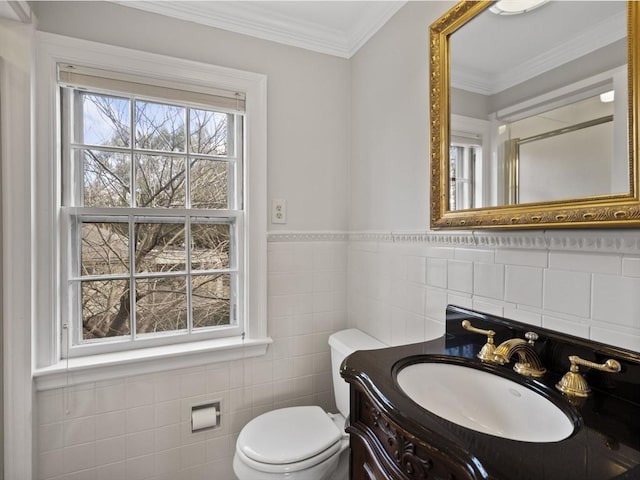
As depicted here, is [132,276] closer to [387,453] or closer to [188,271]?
[188,271]

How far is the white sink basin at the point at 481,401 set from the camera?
2.41 feet

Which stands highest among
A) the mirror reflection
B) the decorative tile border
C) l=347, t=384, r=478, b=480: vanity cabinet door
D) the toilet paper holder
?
the mirror reflection

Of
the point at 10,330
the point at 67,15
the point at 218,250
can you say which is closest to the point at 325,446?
the point at 218,250

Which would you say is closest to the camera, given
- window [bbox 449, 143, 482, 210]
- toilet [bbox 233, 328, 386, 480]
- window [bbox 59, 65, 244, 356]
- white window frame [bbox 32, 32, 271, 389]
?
window [bbox 449, 143, 482, 210]

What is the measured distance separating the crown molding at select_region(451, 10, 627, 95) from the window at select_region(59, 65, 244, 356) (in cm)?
104

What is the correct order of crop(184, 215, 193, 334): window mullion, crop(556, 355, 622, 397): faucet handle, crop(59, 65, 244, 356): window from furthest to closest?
crop(184, 215, 193, 334): window mullion
crop(59, 65, 244, 356): window
crop(556, 355, 622, 397): faucet handle

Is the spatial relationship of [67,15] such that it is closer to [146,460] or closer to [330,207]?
[330,207]

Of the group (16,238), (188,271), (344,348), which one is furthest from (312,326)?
(16,238)

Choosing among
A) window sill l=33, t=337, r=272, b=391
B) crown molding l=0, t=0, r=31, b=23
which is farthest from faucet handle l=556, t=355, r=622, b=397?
crown molding l=0, t=0, r=31, b=23

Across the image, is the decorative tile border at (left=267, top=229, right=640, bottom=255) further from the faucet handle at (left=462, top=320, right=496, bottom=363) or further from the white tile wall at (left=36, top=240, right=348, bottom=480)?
the faucet handle at (left=462, top=320, right=496, bottom=363)

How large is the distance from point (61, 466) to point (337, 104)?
2105 mm

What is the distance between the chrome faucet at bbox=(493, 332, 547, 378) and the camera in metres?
0.84

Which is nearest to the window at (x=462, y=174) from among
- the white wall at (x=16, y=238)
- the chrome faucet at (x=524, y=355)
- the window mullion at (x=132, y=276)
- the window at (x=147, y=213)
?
the chrome faucet at (x=524, y=355)

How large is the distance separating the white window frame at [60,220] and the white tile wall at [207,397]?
70mm
